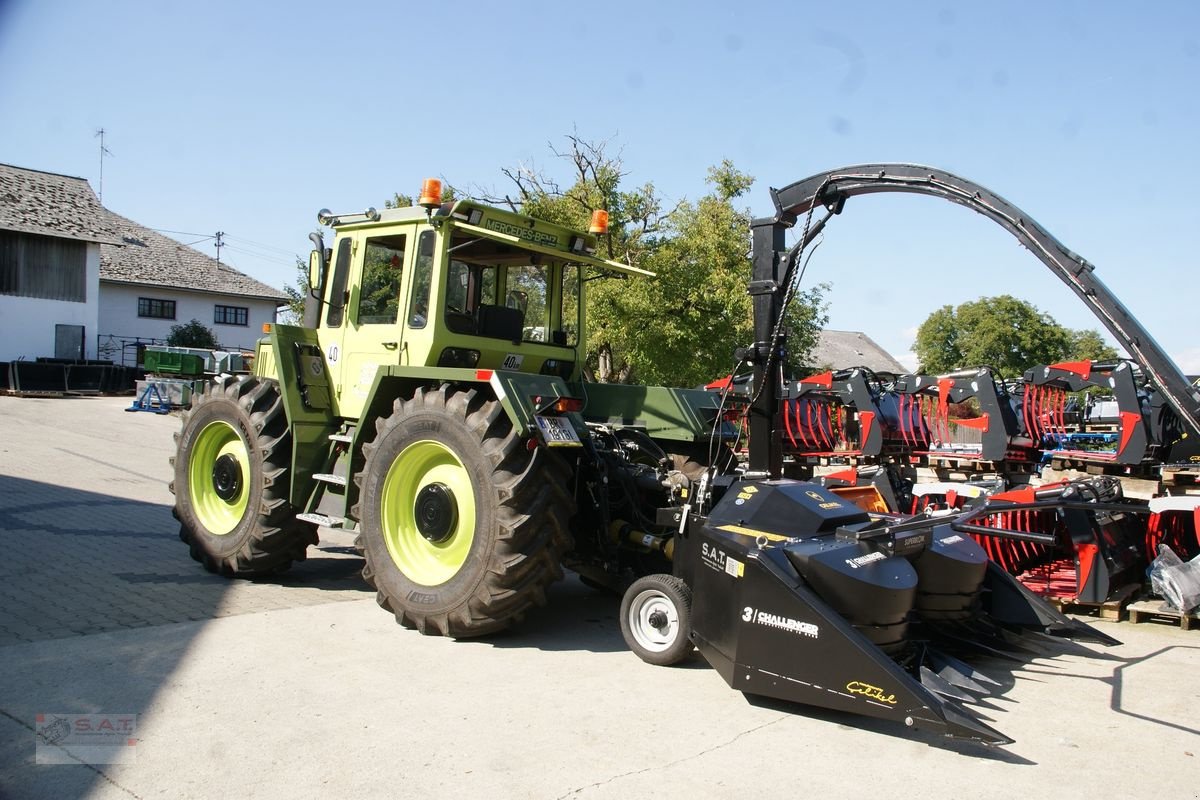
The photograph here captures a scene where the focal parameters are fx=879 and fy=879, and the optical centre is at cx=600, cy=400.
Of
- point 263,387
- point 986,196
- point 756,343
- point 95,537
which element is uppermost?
point 986,196

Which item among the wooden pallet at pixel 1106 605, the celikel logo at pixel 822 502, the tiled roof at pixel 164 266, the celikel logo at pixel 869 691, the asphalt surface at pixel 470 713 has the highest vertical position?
the tiled roof at pixel 164 266

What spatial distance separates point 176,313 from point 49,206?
22.5 ft

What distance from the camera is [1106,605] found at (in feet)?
21.0

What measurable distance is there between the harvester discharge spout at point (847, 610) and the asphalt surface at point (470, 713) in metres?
0.21

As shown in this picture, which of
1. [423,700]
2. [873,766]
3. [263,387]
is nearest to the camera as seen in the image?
[873,766]

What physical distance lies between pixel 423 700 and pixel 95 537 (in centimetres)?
539

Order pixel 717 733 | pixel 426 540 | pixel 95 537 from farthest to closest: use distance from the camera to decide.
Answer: pixel 95 537 < pixel 426 540 < pixel 717 733

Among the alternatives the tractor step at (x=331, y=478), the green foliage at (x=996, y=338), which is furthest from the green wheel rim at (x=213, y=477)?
the green foliage at (x=996, y=338)

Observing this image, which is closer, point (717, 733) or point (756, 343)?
point (717, 733)

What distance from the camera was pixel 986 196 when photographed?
5.21 m

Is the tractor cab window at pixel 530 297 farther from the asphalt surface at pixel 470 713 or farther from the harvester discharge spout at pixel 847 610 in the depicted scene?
the harvester discharge spout at pixel 847 610

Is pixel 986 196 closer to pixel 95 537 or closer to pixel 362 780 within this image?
pixel 362 780

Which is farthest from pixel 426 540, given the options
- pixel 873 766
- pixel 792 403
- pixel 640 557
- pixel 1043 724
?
pixel 792 403

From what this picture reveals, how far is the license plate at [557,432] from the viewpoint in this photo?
206 inches
